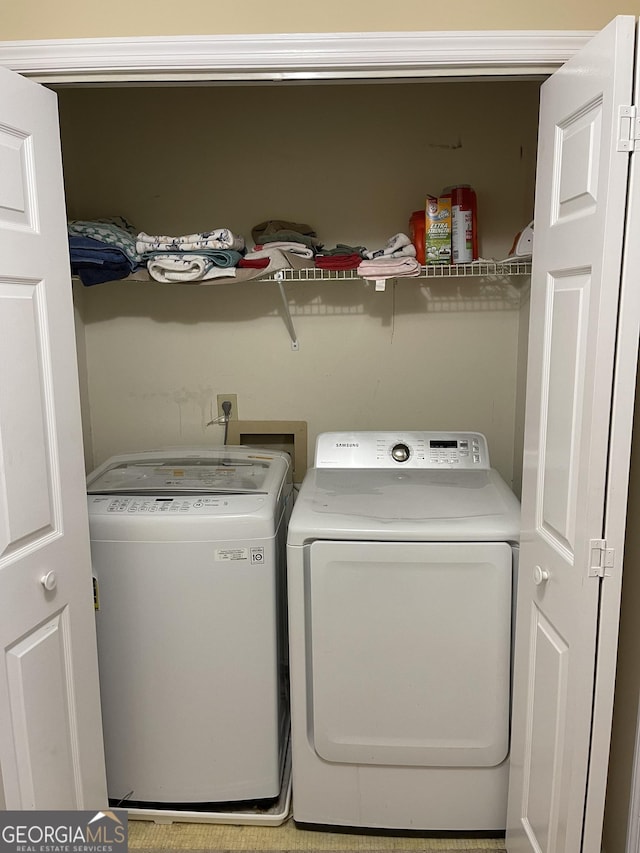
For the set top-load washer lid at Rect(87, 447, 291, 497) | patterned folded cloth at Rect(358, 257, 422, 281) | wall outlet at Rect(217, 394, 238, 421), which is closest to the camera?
top-load washer lid at Rect(87, 447, 291, 497)

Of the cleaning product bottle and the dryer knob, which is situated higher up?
the cleaning product bottle

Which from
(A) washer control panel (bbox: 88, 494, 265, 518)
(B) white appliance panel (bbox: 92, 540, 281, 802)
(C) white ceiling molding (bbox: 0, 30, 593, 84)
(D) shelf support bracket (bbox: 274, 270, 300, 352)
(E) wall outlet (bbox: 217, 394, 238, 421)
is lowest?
(B) white appliance panel (bbox: 92, 540, 281, 802)

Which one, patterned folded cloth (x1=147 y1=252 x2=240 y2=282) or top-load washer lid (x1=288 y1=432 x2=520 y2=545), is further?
patterned folded cloth (x1=147 y1=252 x2=240 y2=282)

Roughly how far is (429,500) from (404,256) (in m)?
0.84

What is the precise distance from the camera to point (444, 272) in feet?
8.13

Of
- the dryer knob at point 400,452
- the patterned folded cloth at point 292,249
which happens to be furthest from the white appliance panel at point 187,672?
the patterned folded cloth at point 292,249

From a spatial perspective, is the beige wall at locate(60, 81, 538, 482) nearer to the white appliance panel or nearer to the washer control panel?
the washer control panel

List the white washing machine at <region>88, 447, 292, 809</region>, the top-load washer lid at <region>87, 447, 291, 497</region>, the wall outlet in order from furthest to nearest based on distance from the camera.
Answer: the wall outlet → the top-load washer lid at <region>87, 447, 291, 497</region> → the white washing machine at <region>88, 447, 292, 809</region>

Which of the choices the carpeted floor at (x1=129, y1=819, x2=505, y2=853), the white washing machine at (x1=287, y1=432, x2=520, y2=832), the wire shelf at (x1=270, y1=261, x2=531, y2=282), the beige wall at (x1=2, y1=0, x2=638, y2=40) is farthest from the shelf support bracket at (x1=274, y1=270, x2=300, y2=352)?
the carpeted floor at (x1=129, y1=819, x2=505, y2=853)

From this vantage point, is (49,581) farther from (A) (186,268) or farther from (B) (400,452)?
(B) (400,452)

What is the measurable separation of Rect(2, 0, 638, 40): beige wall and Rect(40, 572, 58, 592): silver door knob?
3.94 ft

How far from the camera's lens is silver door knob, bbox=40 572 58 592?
5.08 ft

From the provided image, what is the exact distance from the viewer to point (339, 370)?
272cm

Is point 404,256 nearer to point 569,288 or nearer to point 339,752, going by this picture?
point 569,288
